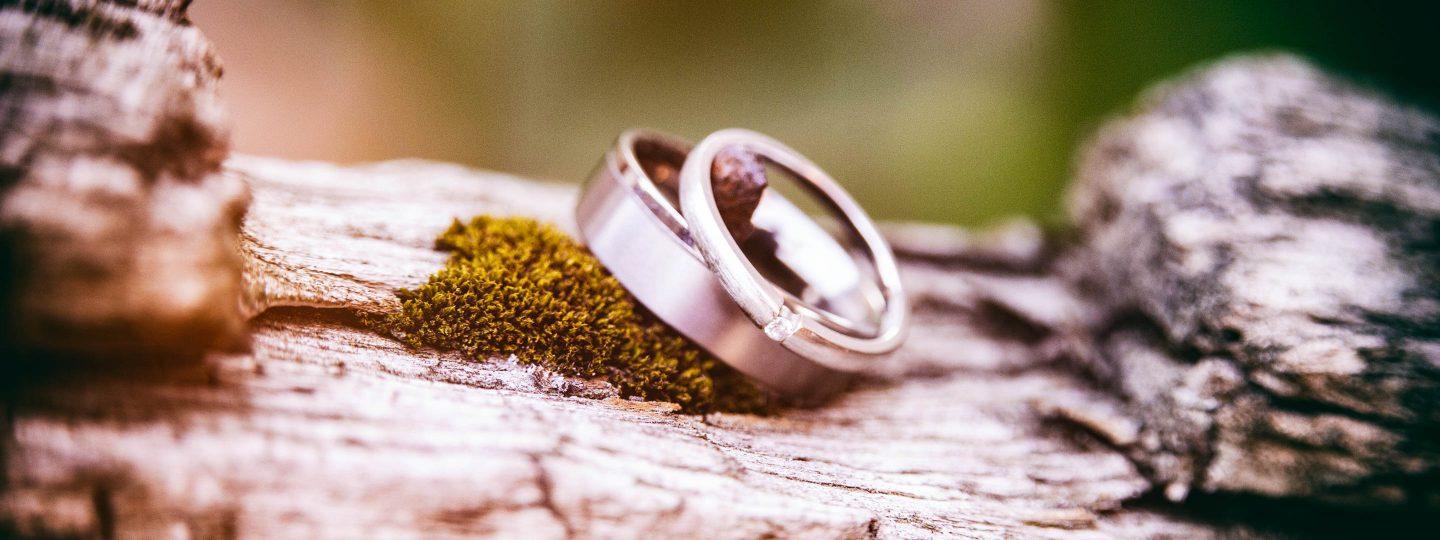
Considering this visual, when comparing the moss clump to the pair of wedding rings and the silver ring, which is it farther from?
the silver ring

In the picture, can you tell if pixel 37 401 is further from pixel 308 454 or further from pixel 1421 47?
pixel 1421 47

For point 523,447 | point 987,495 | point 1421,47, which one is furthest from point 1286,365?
point 1421,47

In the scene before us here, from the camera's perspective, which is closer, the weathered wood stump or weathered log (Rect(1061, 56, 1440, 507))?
the weathered wood stump

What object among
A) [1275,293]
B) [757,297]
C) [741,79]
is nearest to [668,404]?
[757,297]

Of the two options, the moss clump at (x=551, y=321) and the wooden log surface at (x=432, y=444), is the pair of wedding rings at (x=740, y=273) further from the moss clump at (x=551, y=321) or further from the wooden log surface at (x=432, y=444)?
the wooden log surface at (x=432, y=444)

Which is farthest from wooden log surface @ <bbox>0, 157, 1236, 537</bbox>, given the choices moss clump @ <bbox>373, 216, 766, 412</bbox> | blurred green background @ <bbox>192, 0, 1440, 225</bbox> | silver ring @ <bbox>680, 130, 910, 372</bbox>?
blurred green background @ <bbox>192, 0, 1440, 225</bbox>
